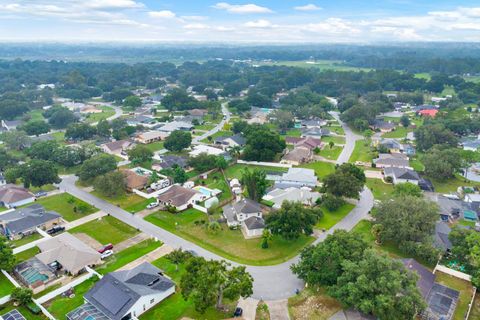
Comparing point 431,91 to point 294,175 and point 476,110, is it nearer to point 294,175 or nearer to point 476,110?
point 476,110

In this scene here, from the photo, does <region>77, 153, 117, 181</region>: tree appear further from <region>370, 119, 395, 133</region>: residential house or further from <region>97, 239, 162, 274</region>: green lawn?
<region>370, 119, 395, 133</region>: residential house

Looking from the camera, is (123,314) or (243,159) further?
(243,159)

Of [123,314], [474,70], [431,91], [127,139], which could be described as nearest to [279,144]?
[127,139]

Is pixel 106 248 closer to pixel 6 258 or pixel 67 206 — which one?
pixel 6 258

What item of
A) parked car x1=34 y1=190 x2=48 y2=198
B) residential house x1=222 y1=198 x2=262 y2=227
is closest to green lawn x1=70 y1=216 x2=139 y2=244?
residential house x1=222 y1=198 x2=262 y2=227

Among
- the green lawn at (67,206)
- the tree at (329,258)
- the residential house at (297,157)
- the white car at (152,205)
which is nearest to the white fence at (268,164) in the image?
the residential house at (297,157)

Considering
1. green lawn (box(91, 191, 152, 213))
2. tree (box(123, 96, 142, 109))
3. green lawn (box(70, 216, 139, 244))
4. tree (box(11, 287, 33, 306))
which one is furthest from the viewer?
tree (box(123, 96, 142, 109))
